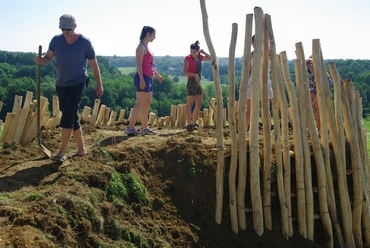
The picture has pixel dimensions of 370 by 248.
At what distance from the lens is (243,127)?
5699mm

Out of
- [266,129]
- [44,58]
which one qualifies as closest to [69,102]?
[44,58]

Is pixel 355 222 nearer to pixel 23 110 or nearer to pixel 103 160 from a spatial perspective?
pixel 103 160

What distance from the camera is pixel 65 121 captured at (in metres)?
5.35

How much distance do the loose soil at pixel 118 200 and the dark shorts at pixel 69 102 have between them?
1.49 ft

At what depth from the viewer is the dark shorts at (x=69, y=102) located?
210 inches

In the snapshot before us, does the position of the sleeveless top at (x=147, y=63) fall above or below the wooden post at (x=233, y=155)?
above

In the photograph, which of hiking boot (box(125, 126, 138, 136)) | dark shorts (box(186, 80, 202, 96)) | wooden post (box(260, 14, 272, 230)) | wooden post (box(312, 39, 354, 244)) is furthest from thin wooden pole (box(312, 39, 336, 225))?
hiking boot (box(125, 126, 138, 136))

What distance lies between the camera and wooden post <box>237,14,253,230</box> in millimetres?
5662

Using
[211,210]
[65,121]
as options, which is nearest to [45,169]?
[65,121]

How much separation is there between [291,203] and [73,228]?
312 centimetres

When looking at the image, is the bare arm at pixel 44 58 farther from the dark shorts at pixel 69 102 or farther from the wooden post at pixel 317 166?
the wooden post at pixel 317 166

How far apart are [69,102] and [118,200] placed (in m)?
1.29

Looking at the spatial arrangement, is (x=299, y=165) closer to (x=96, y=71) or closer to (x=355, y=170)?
(x=355, y=170)

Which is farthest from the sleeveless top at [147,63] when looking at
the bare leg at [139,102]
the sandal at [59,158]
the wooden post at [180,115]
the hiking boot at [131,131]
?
the wooden post at [180,115]
